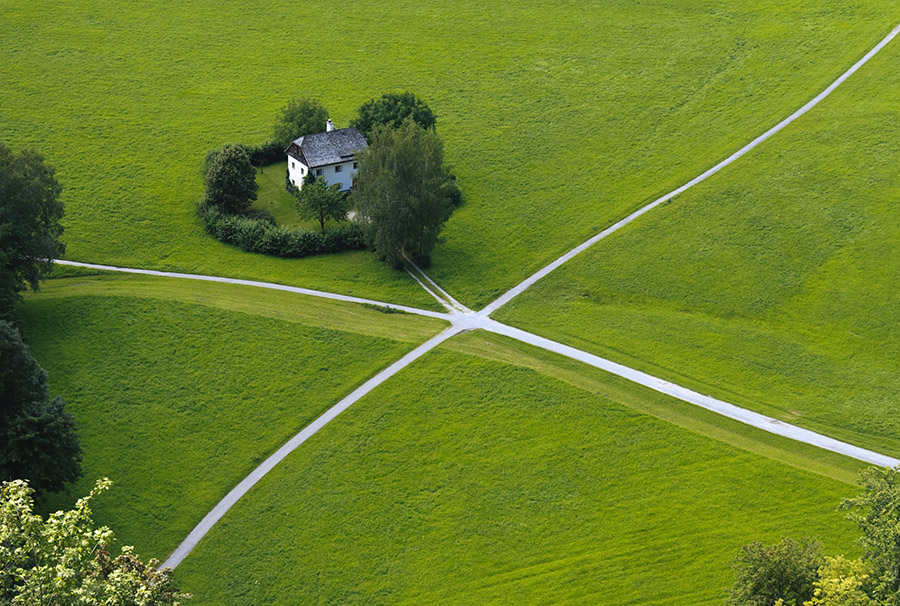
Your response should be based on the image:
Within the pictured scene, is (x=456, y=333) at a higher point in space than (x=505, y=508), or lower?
higher

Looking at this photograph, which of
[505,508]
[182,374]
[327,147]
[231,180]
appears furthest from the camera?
[327,147]

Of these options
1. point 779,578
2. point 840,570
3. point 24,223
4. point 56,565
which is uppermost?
point 24,223

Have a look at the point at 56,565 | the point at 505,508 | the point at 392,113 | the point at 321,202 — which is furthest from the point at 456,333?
the point at 56,565

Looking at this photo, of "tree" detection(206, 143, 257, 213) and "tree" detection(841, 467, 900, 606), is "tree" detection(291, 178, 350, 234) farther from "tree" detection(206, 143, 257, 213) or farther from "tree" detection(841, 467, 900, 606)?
"tree" detection(841, 467, 900, 606)

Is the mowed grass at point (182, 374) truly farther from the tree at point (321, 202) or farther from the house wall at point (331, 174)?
the house wall at point (331, 174)

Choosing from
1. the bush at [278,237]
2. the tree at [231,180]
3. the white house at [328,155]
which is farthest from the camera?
the white house at [328,155]

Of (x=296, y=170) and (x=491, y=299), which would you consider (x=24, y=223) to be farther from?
(x=491, y=299)

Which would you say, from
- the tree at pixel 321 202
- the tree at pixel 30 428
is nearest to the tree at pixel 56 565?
the tree at pixel 30 428

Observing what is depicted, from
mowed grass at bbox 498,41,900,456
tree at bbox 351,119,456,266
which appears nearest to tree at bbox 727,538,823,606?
mowed grass at bbox 498,41,900,456
